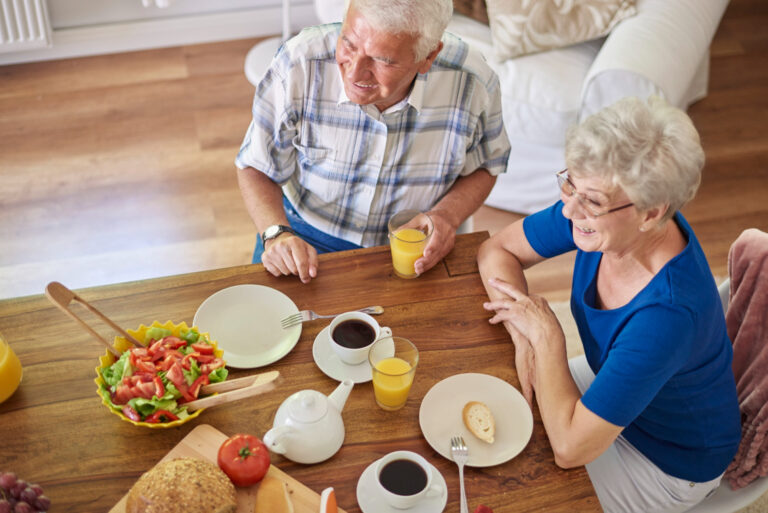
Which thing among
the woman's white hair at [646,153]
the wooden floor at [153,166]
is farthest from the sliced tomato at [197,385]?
the wooden floor at [153,166]

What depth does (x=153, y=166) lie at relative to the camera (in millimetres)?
3363

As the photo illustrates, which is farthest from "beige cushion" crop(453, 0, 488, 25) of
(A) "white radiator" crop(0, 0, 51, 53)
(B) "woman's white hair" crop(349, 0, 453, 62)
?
(A) "white radiator" crop(0, 0, 51, 53)

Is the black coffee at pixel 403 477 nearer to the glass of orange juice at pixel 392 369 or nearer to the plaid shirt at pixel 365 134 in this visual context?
the glass of orange juice at pixel 392 369

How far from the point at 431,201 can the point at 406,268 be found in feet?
1.23

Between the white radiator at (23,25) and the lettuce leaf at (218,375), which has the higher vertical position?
the lettuce leaf at (218,375)

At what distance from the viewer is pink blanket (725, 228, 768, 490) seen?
1.62 metres

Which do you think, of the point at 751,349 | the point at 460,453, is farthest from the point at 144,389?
the point at 751,349

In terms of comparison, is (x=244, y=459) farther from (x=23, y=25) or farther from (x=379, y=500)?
(x=23, y=25)

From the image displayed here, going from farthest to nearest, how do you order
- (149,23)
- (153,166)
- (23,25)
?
1. (149,23)
2. (23,25)
3. (153,166)

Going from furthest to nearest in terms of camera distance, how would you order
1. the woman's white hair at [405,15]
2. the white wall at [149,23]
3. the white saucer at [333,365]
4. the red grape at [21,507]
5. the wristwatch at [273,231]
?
the white wall at [149,23] < the wristwatch at [273,231] < the woman's white hair at [405,15] < the white saucer at [333,365] < the red grape at [21,507]

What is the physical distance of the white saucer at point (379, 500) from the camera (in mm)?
1274

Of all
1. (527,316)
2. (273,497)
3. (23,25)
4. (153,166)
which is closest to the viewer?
(273,497)

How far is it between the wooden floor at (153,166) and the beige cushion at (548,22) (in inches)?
27.8

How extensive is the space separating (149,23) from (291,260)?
2684 mm
